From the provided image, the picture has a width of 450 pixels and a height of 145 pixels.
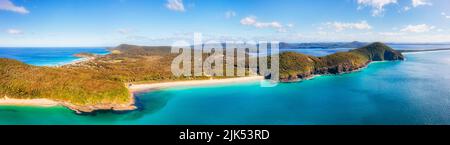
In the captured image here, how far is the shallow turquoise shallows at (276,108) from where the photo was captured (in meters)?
19.2

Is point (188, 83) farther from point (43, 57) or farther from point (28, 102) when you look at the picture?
point (43, 57)

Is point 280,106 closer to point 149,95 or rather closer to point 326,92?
point 326,92

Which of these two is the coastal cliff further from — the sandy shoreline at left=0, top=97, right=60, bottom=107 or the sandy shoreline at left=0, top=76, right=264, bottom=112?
the sandy shoreline at left=0, top=97, right=60, bottom=107

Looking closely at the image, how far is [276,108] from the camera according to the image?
906 inches

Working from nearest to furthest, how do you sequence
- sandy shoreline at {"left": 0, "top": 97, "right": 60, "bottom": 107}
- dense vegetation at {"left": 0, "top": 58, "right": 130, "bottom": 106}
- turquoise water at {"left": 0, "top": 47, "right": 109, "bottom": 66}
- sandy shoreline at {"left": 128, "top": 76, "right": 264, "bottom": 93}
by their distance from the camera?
dense vegetation at {"left": 0, "top": 58, "right": 130, "bottom": 106} → sandy shoreline at {"left": 0, "top": 97, "right": 60, "bottom": 107} → sandy shoreline at {"left": 128, "top": 76, "right": 264, "bottom": 93} → turquoise water at {"left": 0, "top": 47, "right": 109, "bottom": 66}

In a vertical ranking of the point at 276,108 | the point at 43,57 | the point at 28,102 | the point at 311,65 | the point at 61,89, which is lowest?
the point at 276,108

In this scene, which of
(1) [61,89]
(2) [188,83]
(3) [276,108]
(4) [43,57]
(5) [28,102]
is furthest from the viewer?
(4) [43,57]

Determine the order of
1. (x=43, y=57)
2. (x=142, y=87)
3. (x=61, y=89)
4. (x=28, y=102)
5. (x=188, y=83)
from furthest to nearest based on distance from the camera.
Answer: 1. (x=43, y=57)
2. (x=188, y=83)
3. (x=142, y=87)
4. (x=61, y=89)
5. (x=28, y=102)

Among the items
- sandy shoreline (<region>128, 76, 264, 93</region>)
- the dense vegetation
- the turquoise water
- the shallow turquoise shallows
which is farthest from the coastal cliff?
the turquoise water

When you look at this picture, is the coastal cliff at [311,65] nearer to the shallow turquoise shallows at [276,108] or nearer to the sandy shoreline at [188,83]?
the sandy shoreline at [188,83]

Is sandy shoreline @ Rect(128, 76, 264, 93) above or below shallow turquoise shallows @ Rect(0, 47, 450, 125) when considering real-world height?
above

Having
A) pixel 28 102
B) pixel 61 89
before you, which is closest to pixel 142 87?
pixel 61 89

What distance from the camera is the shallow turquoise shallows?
19172 mm

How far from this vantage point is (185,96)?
28.1m
